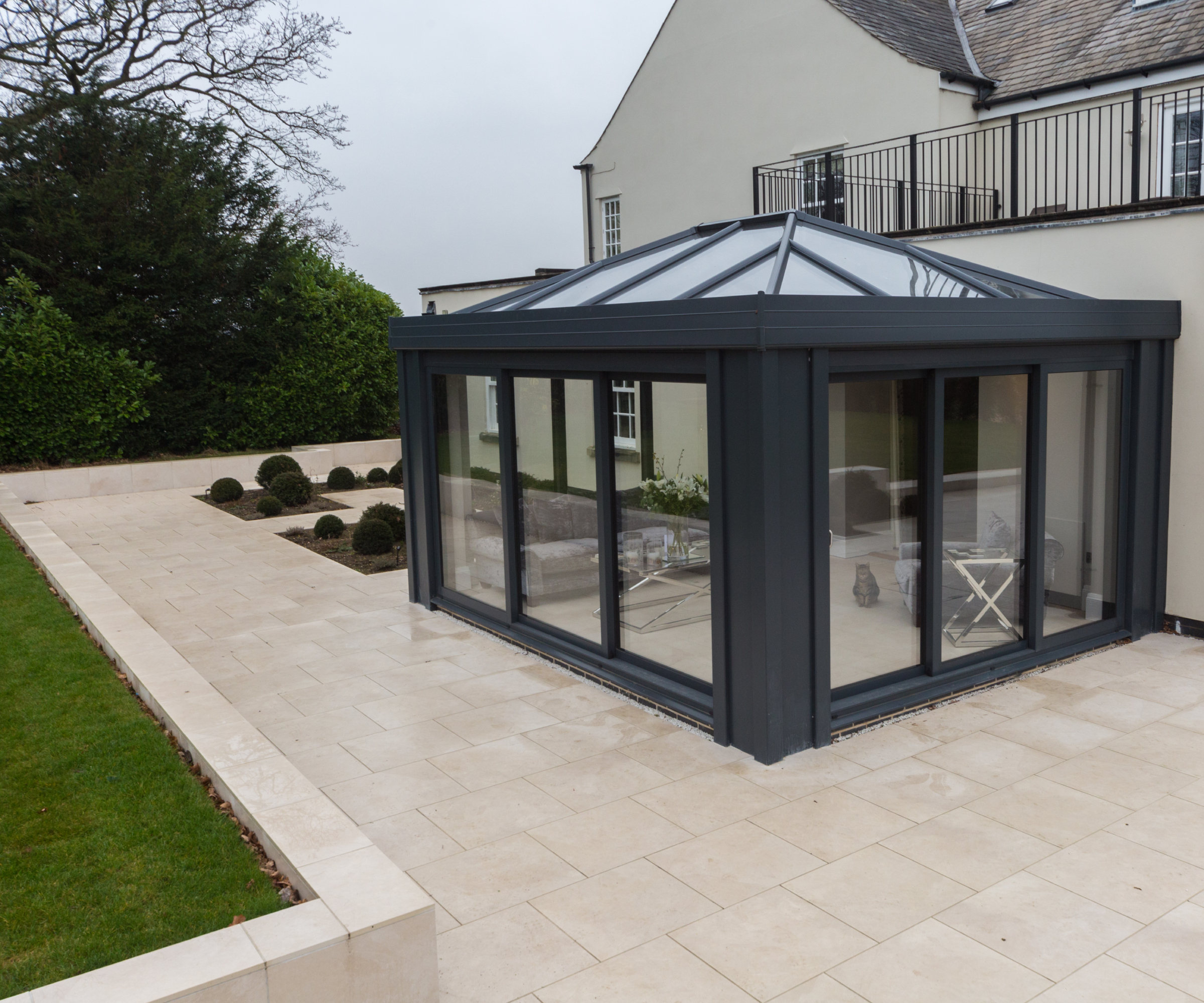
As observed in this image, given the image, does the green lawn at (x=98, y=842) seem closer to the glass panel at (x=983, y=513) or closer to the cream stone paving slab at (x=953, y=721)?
the cream stone paving slab at (x=953, y=721)

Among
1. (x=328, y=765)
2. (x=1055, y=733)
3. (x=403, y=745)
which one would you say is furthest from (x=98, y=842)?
(x=1055, y=733)

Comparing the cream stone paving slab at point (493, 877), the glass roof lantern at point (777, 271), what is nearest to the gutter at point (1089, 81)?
the glass roof lantern at point (777, 271)

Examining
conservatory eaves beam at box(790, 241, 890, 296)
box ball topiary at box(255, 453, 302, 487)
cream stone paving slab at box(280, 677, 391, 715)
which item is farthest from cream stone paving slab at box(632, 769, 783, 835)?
box ball topiary at box(255, 453, 302, 487)

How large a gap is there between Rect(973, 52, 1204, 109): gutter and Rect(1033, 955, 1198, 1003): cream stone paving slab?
39.4 feet

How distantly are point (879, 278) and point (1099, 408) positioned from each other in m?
2.40

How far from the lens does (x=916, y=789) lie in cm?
566

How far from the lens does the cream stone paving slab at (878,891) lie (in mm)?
4406

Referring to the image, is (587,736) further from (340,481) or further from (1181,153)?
(340,481)

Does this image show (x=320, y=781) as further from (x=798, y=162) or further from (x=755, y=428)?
(x=798, y=162)

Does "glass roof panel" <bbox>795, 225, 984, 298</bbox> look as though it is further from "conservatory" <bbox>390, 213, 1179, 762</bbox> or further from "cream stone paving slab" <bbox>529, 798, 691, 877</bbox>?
"cream stone paving slab" <bbox>529, 798, 691, 877</bbox>

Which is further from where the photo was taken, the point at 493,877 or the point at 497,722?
the point at 497,722

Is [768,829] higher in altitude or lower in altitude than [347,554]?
lower

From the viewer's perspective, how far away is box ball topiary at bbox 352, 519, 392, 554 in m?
12.3

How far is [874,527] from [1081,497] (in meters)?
2.34
